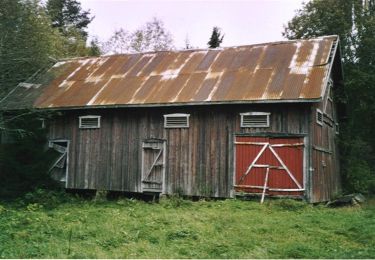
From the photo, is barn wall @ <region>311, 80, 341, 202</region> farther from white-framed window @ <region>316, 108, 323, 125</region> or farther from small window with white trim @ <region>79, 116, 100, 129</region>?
small window with white trim @ <region>79, 116, 100, 129</region>

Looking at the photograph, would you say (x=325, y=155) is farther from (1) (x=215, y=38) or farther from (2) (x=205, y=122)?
(1) (x=215, y=38)

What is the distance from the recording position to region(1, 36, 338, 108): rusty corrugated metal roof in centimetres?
1561

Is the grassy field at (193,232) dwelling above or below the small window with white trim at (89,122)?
below

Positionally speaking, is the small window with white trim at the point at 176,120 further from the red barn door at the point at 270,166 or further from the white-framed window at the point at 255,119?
the red barn door at the point at 270,166

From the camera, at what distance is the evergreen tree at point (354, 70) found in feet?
71.4

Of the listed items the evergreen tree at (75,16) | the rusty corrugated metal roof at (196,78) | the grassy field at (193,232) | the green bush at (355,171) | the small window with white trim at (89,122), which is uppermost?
the evergreen tree at (75,16)

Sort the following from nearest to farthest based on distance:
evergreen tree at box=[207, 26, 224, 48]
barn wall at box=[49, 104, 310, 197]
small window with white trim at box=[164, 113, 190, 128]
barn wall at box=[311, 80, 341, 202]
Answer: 1. barn wall at box=[311, 80, 341, 202]
2. barn wall at box=[49, 104, 310, 197]
3. small window with white trim at box=[164, 113, 190, 128]
4. evergreen tree at box=[207, 26, 224, 48]

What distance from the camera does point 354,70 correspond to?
76.7 ft

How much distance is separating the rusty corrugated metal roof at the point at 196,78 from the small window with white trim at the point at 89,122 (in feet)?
2.30

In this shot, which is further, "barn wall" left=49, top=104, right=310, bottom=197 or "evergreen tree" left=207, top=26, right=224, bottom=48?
"evergreen tree" left=207, top=26, right=224, bottom=48

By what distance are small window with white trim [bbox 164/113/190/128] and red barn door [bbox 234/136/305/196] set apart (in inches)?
87.9

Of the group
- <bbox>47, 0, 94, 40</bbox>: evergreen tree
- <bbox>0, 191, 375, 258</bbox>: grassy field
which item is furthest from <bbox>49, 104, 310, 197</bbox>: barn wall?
<bbox>47, 0, 94, 40</bbox>: evergreen tree

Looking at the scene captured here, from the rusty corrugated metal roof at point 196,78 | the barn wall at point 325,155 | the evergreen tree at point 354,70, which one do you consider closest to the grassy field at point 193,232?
the barn wall at point 325,155

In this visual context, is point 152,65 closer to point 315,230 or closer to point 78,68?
point 78,68
